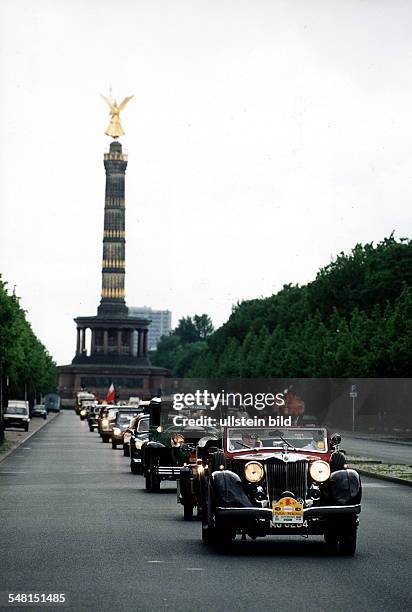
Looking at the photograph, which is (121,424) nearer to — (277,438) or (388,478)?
(388,478)

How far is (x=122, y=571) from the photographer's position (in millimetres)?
15555

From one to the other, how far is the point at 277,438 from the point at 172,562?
119 inches

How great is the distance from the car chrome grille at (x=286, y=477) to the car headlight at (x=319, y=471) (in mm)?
121

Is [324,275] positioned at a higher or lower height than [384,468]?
higher

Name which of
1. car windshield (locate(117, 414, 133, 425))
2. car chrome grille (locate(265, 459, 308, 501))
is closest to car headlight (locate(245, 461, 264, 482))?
car chrome grille (locate(265, 459, 308, 501))

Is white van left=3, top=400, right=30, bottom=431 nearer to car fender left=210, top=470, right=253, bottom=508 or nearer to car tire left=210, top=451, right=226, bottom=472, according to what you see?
car tire left=210, top=451, right=226, bottom=472

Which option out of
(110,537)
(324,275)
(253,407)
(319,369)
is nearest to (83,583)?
(110,537)

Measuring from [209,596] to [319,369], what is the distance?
312 ft

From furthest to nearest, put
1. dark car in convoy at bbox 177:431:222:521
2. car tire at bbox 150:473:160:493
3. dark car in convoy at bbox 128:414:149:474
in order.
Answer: dark car in convoy at bbox 128:414:149:474 → car tire at bbox 150:473:160:493 → dark car in convoy at bbox 177:431:222:521

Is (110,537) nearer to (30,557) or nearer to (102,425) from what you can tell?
(30,557)

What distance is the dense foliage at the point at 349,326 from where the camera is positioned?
290ft

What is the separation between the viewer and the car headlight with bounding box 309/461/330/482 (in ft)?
58.4

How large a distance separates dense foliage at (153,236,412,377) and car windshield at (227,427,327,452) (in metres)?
65.3

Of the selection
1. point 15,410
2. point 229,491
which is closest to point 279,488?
point 229,491
